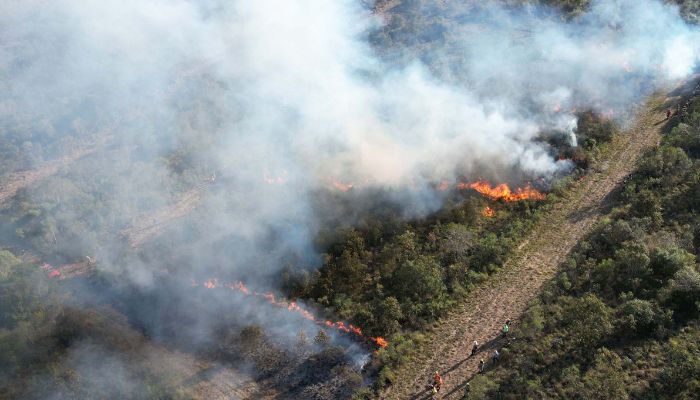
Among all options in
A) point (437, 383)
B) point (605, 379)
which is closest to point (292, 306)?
point (437, 383)

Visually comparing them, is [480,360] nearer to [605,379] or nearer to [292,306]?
[605,379]

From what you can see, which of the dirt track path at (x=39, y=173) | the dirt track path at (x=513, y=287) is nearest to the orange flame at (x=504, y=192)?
the dirt track path at (x=513, y=287)

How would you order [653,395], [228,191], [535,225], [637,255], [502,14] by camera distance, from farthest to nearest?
[502,14]
[228,191]
[535,225]
[637,255]
[653,395]

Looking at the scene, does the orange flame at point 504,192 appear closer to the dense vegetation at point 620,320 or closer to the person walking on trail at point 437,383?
the dense vegetation at point 620,320

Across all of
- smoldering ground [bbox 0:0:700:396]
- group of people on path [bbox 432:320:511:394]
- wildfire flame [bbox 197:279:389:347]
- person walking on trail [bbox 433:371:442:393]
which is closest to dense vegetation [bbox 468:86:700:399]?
group of people on path [bbox 432:320:511:394]

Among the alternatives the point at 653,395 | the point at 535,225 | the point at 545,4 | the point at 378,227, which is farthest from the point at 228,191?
the point at 545,4

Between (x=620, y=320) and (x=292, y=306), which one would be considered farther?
(x=292, y=306)

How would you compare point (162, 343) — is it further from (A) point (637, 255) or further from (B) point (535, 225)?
(A) point (637, 255)

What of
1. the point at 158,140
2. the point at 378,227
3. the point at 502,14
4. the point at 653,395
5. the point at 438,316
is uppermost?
the point at 502,14
